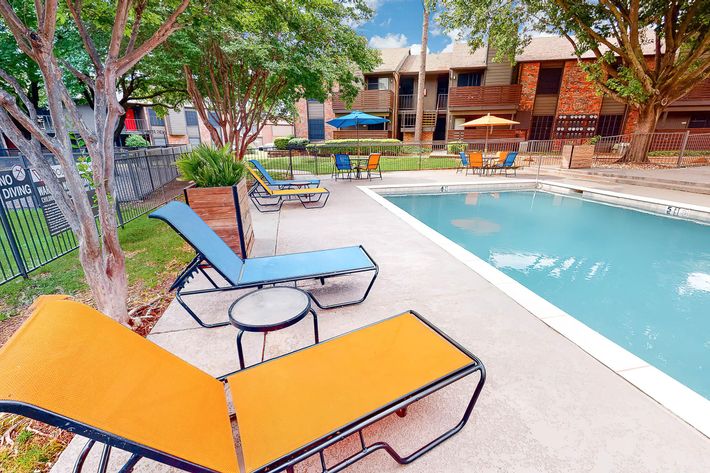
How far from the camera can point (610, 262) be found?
17.3 feet

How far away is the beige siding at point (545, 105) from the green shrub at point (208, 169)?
26.3 m

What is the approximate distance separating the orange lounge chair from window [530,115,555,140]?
2717 cm

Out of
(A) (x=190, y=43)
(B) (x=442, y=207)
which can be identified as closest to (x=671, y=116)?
(B) (x=442, y=207)

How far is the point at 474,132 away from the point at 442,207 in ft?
60.4

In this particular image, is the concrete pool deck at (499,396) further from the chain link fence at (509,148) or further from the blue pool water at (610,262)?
the chain link fence at (509,148)

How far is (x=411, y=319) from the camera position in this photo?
85.1 inches

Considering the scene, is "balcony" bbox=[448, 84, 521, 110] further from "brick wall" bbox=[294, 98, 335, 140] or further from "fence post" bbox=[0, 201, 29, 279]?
"fence post" bbox=[0, 201, 29, 279]

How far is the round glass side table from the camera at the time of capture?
1875mm

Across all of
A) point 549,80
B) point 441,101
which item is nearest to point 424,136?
point 441,101

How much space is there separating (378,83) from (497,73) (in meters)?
9.84

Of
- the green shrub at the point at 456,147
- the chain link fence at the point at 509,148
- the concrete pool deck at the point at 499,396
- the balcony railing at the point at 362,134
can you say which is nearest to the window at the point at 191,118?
the chain link fence at the point at 509,148

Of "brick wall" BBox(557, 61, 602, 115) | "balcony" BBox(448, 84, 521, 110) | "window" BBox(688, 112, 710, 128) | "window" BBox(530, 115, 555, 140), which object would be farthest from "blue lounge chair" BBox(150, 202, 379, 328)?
"window" BBox(688, 112, 710, 128)

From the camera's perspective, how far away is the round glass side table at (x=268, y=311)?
1875mm

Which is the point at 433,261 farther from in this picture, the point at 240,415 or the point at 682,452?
the point at 240,415
